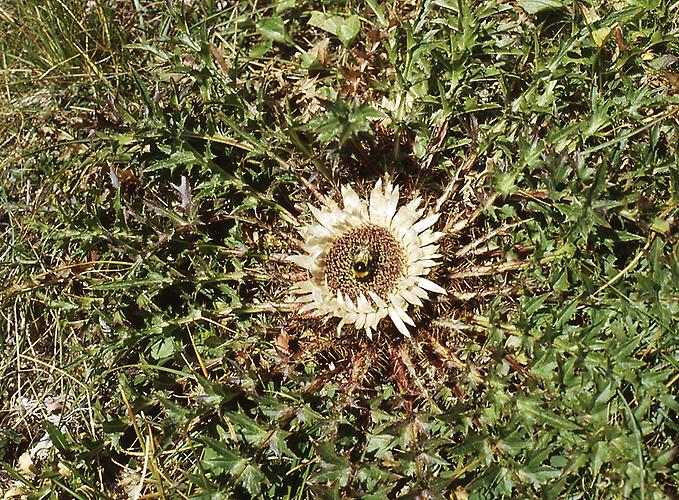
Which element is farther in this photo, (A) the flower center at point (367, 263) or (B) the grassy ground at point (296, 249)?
(A) the flower center at point (367, 263)

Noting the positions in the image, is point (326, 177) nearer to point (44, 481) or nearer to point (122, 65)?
point (122, 65)

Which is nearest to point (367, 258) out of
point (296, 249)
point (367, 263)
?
point (367, 263)

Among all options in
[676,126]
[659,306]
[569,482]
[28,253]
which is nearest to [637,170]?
[676,126]

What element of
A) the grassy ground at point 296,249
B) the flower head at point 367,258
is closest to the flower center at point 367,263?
the flower head at point 367,258

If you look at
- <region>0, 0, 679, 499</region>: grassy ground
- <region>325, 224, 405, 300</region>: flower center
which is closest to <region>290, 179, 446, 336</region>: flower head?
<region>325, 224, 405, 300</region>: flower center

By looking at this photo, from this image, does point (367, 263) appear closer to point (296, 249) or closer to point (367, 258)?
point (367, 258)

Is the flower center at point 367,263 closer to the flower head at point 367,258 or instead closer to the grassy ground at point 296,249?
the flower head at point 367,258
